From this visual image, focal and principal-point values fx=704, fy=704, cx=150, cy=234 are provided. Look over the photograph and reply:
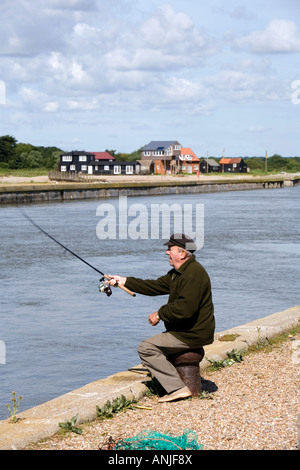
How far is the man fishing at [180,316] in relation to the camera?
6590 mm

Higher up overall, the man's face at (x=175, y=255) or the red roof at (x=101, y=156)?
the red roof at (x=101, y=156)

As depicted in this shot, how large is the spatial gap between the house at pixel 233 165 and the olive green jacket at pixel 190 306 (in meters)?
170

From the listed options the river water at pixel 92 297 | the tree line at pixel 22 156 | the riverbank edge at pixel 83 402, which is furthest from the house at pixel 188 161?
the riverbank edge at pixel 83 402

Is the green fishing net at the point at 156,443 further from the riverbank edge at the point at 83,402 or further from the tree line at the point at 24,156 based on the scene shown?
the tree line at the point at 24,156

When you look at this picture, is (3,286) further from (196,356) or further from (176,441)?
(176,441)

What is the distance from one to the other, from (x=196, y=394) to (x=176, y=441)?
149 centimetres

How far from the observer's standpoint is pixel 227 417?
6.16m

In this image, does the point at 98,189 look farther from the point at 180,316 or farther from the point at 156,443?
the point at 156,443

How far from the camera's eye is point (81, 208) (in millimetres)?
52500

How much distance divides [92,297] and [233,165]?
163463 mm

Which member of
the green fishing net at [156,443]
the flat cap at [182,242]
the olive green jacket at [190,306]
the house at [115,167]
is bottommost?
the green fishing net at [156,443]

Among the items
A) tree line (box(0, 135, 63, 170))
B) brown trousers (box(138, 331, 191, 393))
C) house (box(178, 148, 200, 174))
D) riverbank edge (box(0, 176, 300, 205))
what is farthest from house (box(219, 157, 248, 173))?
brown trousers (box(138, 331, 191, 393))

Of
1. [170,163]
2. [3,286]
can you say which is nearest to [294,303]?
[3,286]

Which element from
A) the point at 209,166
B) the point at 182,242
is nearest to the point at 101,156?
the point at 209,166
